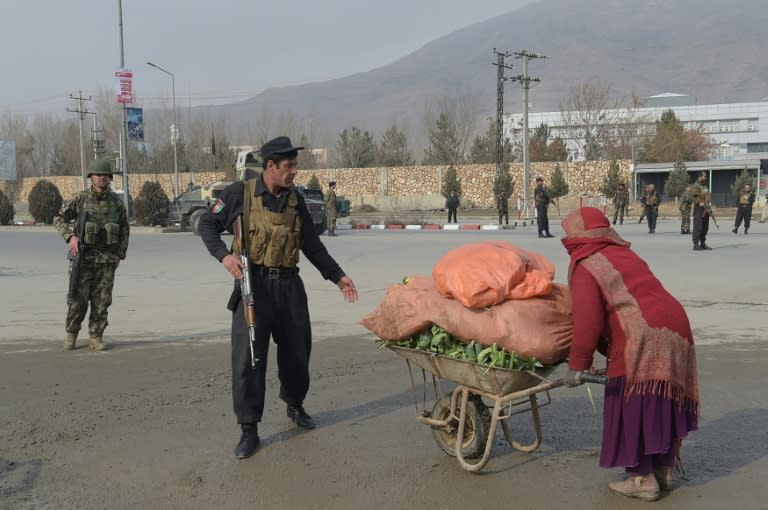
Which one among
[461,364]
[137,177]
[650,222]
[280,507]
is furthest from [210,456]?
[137,177]

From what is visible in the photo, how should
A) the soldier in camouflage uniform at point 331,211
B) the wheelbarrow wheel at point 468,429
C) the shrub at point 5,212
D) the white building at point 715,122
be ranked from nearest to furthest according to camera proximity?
the wheelbarrow wheel at point 468,429
the soldier in camouflage uniform at point 331,211
the shrub at point 5,212
the white building at point 715,122

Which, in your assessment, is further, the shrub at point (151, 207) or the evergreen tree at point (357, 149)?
the evergreen tree at point (357, 149)

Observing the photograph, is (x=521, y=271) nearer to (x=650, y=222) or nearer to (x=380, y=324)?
(x=380, y=324)

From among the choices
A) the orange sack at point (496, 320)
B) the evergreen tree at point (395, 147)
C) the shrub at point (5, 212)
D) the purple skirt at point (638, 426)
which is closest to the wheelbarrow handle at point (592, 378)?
the purple skirt at point (638, 426)

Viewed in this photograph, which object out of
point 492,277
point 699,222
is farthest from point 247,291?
point 699,222

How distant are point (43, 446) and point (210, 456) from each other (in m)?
1.11

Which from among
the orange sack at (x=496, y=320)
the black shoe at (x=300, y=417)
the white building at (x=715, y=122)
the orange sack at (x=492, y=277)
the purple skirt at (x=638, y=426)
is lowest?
the black shoe at (x=300, y=417)

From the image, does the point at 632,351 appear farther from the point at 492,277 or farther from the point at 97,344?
the point at 97,344

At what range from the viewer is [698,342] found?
7.94 meters

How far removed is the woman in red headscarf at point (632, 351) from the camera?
3803mm

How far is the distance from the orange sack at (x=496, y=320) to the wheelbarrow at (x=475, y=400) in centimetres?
13

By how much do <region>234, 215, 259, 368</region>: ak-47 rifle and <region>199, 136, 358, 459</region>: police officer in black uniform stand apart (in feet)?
0.11

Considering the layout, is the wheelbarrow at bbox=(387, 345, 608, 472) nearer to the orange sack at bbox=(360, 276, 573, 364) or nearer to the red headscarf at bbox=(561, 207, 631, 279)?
the orange sack at bbox=(360, 276, 573, 364)

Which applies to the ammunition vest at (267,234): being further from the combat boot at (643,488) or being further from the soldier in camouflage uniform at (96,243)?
the soldier in camouflage uniform at (96,243)
